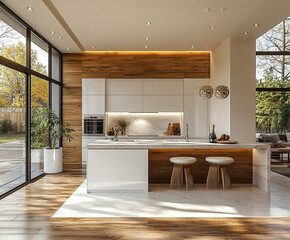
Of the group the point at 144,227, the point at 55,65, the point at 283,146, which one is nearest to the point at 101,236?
the point at 144,227

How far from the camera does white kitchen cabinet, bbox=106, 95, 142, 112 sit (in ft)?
22.1

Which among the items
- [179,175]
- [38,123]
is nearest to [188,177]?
[179,175]

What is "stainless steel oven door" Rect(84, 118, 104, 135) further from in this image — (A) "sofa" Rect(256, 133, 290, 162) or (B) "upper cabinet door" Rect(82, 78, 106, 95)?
(A) "sofa" Rect(256, 133, 290, 162)

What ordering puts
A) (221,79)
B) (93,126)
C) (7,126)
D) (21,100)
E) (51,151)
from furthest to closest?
(93,126), (221,79), (51,151), (21,100), (7,126)

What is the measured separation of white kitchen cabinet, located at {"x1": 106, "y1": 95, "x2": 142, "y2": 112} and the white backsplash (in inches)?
12.0

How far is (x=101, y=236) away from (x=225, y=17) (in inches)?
157

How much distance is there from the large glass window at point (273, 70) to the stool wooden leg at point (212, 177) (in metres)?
2.83

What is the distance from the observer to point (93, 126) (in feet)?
21.9

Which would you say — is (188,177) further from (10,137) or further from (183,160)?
(10,137)

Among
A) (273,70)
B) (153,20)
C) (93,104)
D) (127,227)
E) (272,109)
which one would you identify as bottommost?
(127,227)

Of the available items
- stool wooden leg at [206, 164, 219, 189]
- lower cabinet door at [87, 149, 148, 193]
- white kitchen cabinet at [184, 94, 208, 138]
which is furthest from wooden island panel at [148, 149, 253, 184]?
white kitchen cabinet at [184, 94, 208, 138]

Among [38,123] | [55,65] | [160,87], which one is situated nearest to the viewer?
[38,123]

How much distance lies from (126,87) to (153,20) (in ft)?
7.86

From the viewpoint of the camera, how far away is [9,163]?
4250 millimetres
